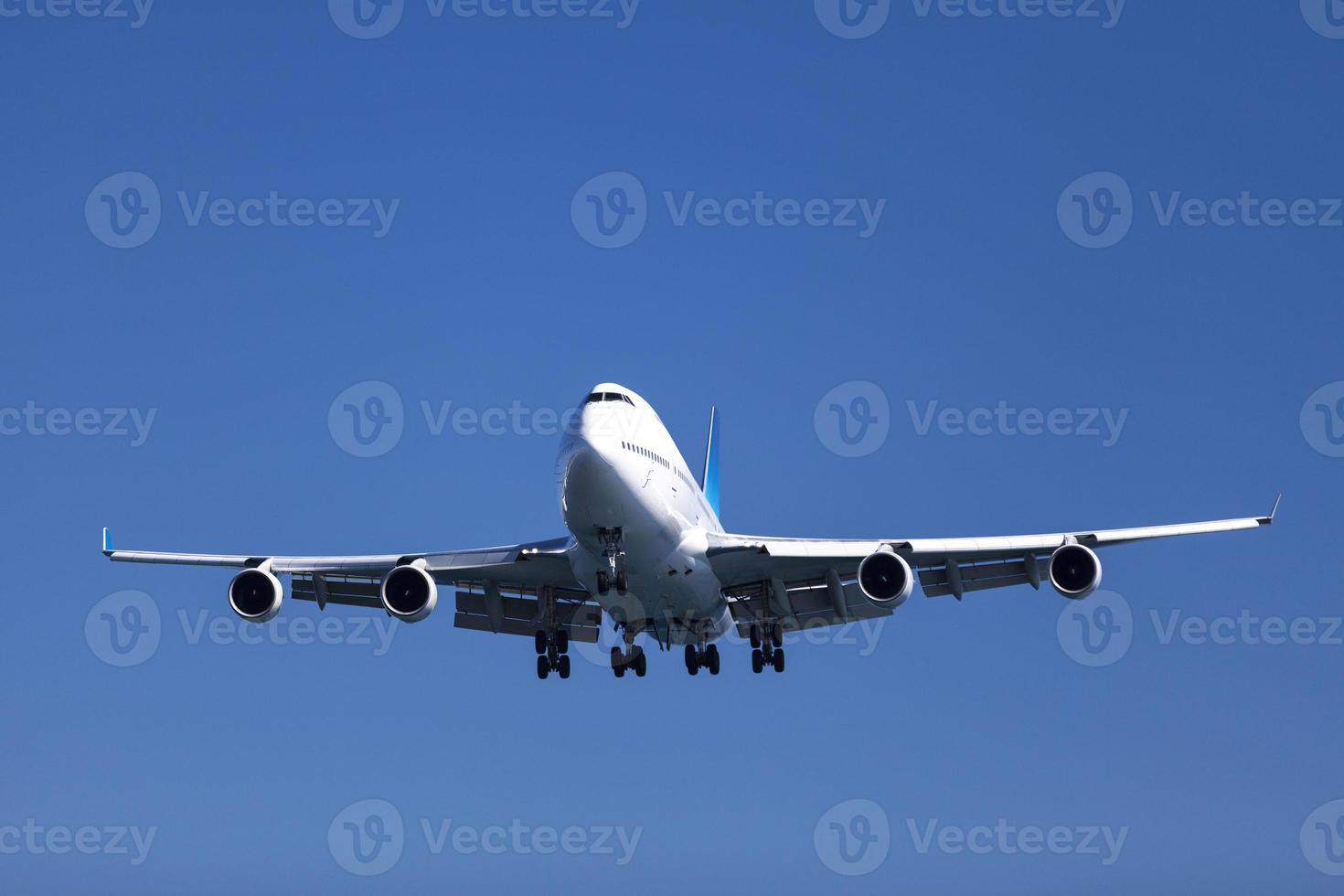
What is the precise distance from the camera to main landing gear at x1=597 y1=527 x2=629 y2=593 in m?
37.0

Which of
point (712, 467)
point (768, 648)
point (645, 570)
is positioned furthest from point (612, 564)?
point (712, 467)

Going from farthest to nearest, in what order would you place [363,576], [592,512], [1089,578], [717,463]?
[717,463], [363,576], [1089,578], [592,512]

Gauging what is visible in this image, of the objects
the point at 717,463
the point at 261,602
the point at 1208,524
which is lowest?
the point at 261,602

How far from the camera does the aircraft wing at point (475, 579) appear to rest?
42125 millimetres

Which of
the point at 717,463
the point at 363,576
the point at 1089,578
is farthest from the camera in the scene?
the point at 717,463

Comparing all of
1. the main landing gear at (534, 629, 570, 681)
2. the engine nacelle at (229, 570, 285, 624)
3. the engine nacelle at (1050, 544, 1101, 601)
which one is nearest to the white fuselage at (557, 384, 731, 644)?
the main landing gear at (534, 629, 570, 681)

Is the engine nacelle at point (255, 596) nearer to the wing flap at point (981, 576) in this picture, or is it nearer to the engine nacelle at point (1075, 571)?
the wing flap at point (981, 576)

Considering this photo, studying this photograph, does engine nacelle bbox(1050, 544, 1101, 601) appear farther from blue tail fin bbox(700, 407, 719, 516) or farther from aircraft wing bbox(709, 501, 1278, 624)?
blue tail fin bbox(700, 407, 719, 516)

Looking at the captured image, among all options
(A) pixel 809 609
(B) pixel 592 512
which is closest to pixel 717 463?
(A) pixel 809 609

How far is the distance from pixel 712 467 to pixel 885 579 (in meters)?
25.2

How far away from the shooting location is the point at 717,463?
67125 millimetres

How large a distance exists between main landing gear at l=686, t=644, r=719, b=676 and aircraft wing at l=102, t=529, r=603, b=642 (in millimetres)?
2786

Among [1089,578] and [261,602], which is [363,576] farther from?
[1089,578]

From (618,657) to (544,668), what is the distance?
2.18 metres
